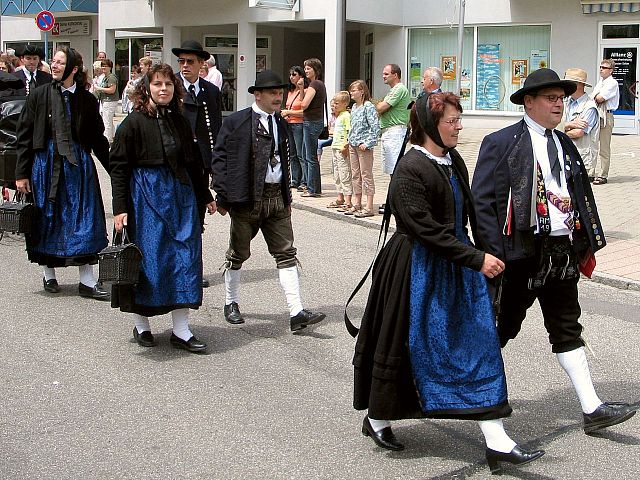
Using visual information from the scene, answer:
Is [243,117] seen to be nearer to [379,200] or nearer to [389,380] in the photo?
[389,380]

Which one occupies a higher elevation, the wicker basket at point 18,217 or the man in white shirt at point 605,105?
the man in white shirt at point 605,105

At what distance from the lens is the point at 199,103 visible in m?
7.59

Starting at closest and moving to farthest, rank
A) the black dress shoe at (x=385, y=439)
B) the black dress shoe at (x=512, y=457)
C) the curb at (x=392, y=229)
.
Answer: the black dress shoe at (x=512, y=457)
the black dress shoe at (x=385, y=439)
the curb at (x=392, y=229)

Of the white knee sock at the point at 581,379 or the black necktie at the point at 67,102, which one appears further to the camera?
the black necktie at the point at 67,102

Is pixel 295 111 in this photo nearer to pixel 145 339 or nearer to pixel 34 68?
pixel 34 68

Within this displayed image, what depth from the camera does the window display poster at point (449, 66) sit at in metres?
25.1

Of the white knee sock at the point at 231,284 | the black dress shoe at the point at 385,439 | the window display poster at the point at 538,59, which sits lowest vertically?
the black dress shoe at the point at 385,439

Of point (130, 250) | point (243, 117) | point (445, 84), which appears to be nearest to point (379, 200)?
point (243, 117)

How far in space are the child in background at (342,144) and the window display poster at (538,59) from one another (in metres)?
12.8

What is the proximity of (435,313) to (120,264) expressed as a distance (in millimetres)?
2394

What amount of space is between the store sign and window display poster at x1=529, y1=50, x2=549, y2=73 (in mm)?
18906

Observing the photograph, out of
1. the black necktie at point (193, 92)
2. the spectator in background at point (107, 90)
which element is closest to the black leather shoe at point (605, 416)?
the black necktie at point (193, 92)

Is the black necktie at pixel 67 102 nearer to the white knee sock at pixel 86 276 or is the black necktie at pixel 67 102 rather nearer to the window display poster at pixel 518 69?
the white knee sock at pixel 86 276

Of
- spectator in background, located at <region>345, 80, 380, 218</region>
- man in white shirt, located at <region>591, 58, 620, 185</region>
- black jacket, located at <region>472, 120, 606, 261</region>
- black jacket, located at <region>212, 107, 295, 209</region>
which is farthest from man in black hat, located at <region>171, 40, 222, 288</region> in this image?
man in white shirt, located at <region>591, 58, 620, 185</region>
